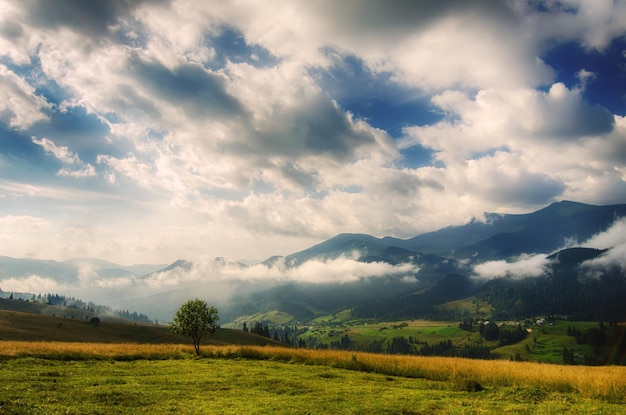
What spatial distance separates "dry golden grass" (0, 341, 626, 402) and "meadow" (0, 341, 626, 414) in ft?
0.28

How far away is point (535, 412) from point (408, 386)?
9.35 m

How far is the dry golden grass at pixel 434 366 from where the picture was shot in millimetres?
21625

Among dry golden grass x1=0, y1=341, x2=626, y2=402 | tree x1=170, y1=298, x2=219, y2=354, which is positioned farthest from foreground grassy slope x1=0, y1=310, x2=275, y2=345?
dry golden grass x1=0, y1=341, x2=626, y2=402

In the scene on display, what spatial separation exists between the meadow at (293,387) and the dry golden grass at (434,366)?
0.09m

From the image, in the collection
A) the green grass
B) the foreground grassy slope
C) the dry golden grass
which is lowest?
the foreground grassy slope

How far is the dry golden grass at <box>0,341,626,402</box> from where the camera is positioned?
21.6 meters

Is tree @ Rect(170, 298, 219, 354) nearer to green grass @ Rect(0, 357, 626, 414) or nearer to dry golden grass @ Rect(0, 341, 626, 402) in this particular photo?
dry golden grass @ Rect(0, 341, 626, 402)

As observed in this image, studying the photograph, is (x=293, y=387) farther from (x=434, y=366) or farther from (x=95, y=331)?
(x=95, y=331)

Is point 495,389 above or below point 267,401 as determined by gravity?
below

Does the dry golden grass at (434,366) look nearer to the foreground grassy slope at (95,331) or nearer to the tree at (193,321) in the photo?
the tree at (193,321)

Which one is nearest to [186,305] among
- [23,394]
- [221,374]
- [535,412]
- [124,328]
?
[221,374]

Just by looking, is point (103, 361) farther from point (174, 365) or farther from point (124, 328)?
point (124, 328)

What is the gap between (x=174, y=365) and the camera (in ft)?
103

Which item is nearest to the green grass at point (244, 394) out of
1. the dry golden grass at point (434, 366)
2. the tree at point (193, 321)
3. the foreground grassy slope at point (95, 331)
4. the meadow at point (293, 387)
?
the meadow at point (293, 387)
